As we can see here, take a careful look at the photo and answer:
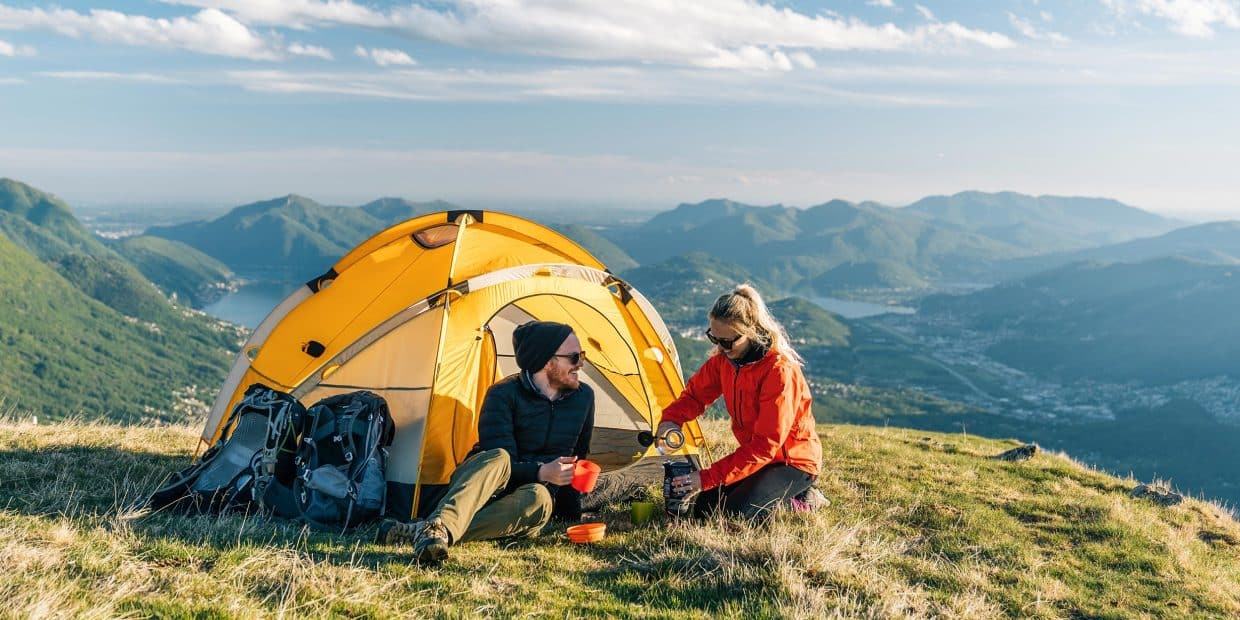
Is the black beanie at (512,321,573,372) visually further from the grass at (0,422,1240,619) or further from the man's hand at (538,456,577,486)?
the grass at (0,422,1240,619)

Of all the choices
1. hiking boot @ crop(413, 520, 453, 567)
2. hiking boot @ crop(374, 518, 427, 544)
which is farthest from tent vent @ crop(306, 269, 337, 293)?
hiking boot @ crop(413, 520, 453, 567)

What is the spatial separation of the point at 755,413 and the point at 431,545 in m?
3.68

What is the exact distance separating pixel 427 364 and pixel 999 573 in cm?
641

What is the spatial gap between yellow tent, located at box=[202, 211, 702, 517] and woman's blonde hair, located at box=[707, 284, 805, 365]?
2.53m

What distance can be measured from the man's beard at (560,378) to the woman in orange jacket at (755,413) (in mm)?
1296

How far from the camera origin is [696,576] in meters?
6.33

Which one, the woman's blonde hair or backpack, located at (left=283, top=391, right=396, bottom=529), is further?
the woman's blonde hair

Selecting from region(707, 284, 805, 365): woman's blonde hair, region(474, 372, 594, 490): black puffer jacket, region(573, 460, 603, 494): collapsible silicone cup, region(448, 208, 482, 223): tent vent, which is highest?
region(448, 208, 482, 223): tent vent

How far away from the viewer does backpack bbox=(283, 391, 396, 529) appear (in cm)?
769

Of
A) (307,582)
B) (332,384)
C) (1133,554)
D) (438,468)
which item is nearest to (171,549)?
(307,582)

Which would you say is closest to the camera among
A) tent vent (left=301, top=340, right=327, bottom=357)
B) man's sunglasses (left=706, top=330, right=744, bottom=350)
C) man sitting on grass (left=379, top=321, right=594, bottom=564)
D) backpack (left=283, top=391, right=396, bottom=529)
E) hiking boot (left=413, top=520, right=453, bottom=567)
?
hiking boot (left=413, top=520, right=453, bottom=567)

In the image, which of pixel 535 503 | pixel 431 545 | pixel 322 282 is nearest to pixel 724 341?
pixel 535 503

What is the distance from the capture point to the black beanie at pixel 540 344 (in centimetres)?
775

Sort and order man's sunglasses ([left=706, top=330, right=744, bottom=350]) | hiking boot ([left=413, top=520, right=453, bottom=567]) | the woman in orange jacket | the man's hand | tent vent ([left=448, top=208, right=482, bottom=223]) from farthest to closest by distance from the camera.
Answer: tent vent ([left=448, top=208, right=482, bottom=223]) < man's sunglasses ([left=706, top=330, right=744, bottom=350]) < the woman in orange jacket < the man's hand < hiking boot ([left=413, top=520, right=453, bottom=567])
